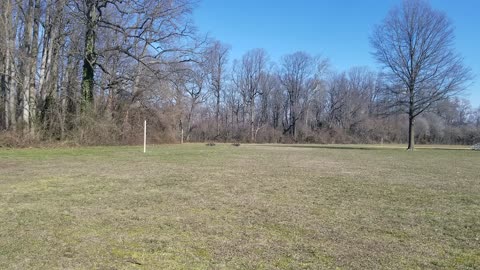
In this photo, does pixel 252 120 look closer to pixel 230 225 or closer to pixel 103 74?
pixel 103 74

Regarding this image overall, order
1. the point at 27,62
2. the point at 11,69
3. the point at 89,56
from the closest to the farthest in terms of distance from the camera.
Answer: the point at 27,62, the point at 11,69, the point at 89,56

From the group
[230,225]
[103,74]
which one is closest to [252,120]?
[103,74]

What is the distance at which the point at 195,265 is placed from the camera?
3418mm

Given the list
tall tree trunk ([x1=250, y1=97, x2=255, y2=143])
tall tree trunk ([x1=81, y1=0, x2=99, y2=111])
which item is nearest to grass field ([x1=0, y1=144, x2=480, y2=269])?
tall tree trunk ([x1=81, y1=0, x2=99, y2=111])

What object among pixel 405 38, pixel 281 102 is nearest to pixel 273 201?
pixel 405 38

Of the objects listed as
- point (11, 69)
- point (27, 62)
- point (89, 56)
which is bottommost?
point (11, 69)

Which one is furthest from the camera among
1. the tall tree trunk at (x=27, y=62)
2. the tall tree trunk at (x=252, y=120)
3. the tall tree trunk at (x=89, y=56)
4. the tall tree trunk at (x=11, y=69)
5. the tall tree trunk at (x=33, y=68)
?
the tall tree trunk at (x=252, y=120)

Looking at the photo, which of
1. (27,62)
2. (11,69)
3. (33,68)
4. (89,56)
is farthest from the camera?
(89,56)

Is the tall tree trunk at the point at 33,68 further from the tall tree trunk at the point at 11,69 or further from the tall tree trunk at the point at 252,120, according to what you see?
the tall tree trunk at the point at 252,120

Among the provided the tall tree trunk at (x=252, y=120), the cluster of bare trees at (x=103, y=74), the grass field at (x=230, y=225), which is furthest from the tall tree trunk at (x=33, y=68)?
the tall tree trunk at (x=252, y=120)

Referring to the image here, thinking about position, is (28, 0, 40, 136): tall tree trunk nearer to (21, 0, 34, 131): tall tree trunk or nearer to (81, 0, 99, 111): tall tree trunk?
(21, 0, 34, 131): tall tree trunk

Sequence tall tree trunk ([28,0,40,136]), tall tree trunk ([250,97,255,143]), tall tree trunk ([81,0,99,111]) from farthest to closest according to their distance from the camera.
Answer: tall tree trunk ([250,97,255,143]), tall tree trunk ([81,0,99,111]), tall tree trunk ([28,0,40,136])

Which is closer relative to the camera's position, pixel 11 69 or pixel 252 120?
pixel 11 69

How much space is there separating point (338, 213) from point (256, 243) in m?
2.08
